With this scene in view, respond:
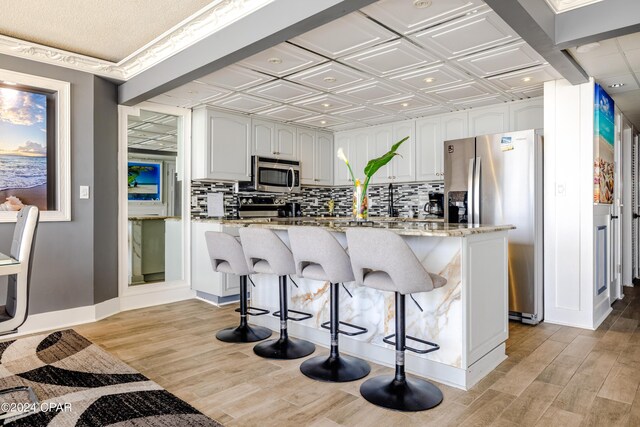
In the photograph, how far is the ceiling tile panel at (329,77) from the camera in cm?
339

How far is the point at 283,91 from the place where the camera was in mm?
4031

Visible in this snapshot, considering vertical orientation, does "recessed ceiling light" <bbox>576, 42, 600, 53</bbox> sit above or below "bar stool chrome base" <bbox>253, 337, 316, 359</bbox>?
above

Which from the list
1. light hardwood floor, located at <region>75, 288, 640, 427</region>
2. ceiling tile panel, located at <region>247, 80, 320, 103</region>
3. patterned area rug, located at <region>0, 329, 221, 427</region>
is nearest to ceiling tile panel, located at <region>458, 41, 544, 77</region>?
ceiling tile panel, located at <region>247, 80, 320, 103</region>

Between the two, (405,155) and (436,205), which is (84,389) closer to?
(436,205)

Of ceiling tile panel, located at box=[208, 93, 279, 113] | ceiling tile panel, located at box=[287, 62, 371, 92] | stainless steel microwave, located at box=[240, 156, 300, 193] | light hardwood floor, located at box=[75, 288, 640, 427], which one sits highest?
ceiling tile panel, located at box=[208, 93, 279, 113]

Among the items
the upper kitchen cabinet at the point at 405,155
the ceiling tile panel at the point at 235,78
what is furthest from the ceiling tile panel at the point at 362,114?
the ceiling tile panel at the point at 235,78

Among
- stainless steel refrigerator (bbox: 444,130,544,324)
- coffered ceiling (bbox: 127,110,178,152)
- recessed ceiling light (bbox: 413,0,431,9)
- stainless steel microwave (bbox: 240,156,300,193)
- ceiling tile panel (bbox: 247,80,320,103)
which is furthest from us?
stainless steel microwave (bbox: 240,156,300,193)

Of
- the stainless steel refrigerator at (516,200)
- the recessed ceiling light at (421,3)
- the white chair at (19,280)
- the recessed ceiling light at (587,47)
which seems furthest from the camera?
the stainless steel refrigerator at (516,200)

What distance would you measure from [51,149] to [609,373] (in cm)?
463

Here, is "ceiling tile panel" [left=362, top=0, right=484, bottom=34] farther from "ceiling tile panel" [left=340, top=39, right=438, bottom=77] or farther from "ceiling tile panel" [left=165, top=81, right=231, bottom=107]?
"ceiling tile panel" [left=165, top=81, right=231, bottom=107]

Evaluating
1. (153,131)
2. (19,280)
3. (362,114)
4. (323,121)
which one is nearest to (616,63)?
(362,114)

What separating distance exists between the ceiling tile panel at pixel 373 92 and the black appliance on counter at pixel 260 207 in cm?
192

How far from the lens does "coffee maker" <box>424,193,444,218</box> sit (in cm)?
500

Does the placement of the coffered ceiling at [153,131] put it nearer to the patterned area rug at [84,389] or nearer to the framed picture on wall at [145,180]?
the framed picture on wall at [145,180]
